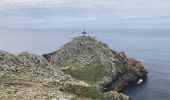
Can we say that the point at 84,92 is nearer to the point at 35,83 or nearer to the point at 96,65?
the point at 35,83

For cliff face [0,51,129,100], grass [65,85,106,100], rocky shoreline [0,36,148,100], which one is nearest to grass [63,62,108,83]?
rocky shoreline [0,36,148,100]

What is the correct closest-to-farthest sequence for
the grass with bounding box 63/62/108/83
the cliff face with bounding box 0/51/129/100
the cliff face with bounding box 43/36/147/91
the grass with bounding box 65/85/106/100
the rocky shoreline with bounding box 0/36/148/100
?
1. the cliff face with bounding box 0/51/129/100
2. the rocky shoreline with bounding box 0/36/148/100
3. the grass with bounding box 65/85/106/100
4. the grass with bounding box 63/62/108/83
5. the cliff face with bounding box 43/36/147/91

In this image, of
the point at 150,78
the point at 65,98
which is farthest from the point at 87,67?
the point at 65,98

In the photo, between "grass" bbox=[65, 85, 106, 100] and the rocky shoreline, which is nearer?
the rocky shoreline

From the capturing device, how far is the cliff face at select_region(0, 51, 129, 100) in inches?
2089

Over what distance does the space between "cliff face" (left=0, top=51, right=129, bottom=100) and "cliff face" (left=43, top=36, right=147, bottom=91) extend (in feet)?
74.7

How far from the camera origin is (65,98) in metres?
52.2

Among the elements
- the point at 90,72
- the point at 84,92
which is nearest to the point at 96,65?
the point at 90,72

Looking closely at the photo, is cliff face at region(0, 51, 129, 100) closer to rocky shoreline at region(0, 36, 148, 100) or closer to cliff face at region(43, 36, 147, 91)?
rocky shoreline at region(0, 36, 148, 100)

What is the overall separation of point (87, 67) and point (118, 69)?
15.0 meters

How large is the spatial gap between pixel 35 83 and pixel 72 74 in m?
34.6

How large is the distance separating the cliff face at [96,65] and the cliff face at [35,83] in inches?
896

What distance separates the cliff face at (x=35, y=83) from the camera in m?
53.1

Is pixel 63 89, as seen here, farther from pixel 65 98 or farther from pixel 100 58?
pixel 100 58
